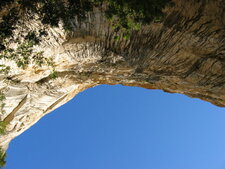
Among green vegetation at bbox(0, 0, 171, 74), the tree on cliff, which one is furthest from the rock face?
green vegetation at bbox(0, 0, 171, 74)

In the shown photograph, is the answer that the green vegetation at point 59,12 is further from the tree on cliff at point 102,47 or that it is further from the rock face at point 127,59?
the rock face at point 127,59

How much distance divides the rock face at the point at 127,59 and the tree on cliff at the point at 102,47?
4 centimetres

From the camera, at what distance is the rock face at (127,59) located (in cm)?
863

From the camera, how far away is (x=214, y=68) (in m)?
10.8

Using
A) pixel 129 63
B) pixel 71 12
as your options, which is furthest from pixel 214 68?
pixel 71 12

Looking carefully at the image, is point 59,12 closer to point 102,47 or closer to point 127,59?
point 102,47

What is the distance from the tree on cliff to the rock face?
1.7 inches

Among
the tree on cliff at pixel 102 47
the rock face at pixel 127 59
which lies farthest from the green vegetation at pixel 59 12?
the rock face at pixel 127 59

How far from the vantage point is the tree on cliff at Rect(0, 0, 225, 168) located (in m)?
6.44

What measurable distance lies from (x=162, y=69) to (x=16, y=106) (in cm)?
954

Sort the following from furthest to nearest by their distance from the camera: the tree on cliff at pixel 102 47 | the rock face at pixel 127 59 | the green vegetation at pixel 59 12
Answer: the rock face at pixel 127 59 < the tree on cliff at pixel 102 47 < the green vegetation at pixel 59 12

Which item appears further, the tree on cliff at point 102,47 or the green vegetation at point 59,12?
the tree on cliff at point 102,47

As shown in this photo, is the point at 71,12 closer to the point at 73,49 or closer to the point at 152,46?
the point at 73,49

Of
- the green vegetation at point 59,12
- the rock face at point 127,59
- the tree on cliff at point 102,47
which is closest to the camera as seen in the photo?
the green vegetation at point 59,12
